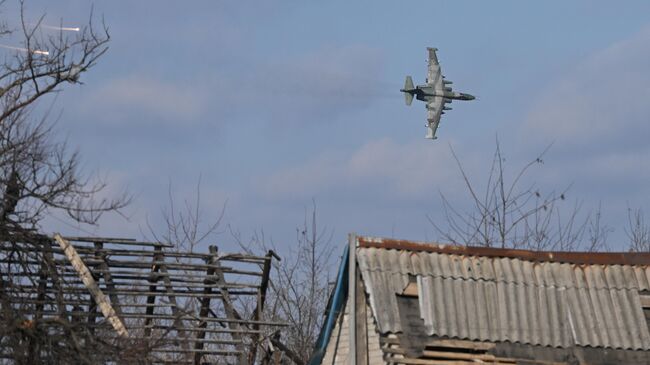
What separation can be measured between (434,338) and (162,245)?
8.15 meters

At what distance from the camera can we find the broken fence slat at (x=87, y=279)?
2331cm

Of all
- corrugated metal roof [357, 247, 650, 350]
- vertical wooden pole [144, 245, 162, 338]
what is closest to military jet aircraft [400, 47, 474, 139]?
vertical wooden pole [144, 245, 162, 338]

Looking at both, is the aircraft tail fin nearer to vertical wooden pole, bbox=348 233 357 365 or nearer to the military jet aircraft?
the military jet aircraft

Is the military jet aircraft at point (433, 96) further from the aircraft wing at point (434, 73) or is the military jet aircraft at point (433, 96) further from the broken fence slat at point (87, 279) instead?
the broken fence slat at point (87, 279)

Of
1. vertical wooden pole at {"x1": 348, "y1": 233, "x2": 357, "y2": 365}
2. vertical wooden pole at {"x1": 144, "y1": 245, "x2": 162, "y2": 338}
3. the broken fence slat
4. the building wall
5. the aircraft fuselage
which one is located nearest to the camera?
vertical wooden pole at {"x1": 348, "y1": 233, "x2": 357, "y2": 365}

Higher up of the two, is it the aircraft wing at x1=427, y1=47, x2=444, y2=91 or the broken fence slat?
the aircraft wing at x1=427, y1=47, x2=444, y2=91

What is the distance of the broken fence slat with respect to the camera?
23312mm

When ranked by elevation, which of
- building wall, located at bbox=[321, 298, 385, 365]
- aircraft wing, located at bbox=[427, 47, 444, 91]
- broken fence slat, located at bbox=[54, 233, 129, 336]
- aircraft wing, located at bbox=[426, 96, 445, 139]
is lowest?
building wall, located at bbox=[321, 298, 385, 365]

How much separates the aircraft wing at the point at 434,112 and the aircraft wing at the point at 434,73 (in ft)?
1.64

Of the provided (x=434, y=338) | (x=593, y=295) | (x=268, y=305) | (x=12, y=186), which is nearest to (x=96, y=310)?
(x=12, y=186)

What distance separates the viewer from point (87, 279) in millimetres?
24797

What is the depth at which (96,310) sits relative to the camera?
80.0 ft

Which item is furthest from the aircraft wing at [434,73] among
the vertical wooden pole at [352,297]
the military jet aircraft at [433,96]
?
the vertical wooden pole at [352,297]

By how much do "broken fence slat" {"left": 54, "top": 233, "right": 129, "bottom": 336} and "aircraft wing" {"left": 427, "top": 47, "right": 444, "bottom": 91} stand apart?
27796 mm
